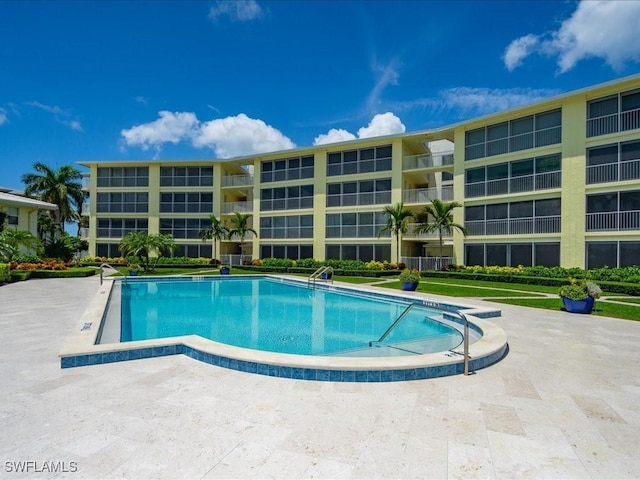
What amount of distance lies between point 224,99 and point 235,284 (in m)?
14.3

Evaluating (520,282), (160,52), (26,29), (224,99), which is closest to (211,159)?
(224,99)

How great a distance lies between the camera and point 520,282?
66.8 feet

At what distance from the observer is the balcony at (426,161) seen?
89.3 ft

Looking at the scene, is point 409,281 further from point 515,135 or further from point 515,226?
point 515,135

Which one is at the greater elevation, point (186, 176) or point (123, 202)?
point (186, 176)

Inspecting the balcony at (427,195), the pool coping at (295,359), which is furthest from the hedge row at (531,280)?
the pool coping at (295,359)

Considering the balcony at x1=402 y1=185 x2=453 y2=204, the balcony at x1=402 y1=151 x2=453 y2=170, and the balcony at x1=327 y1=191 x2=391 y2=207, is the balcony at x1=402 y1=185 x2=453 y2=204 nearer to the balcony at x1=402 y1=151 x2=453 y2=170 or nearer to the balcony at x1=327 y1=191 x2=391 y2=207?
the balcony at x1=327 y1=191 x2=391 y2=207

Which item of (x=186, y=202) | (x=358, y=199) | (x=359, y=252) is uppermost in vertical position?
(x=186, y=202)

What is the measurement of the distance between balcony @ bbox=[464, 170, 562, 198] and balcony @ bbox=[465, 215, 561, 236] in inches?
71.1

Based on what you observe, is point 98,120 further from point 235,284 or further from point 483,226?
point 483,226

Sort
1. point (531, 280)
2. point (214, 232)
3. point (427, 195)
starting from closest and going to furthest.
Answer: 1. point (531, 280)
2. point (427, 195)
3. point (214, 232)

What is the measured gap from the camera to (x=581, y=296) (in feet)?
37.7

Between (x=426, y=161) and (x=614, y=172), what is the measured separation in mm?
11611

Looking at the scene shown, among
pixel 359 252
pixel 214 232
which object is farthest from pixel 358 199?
pixel 214 232
